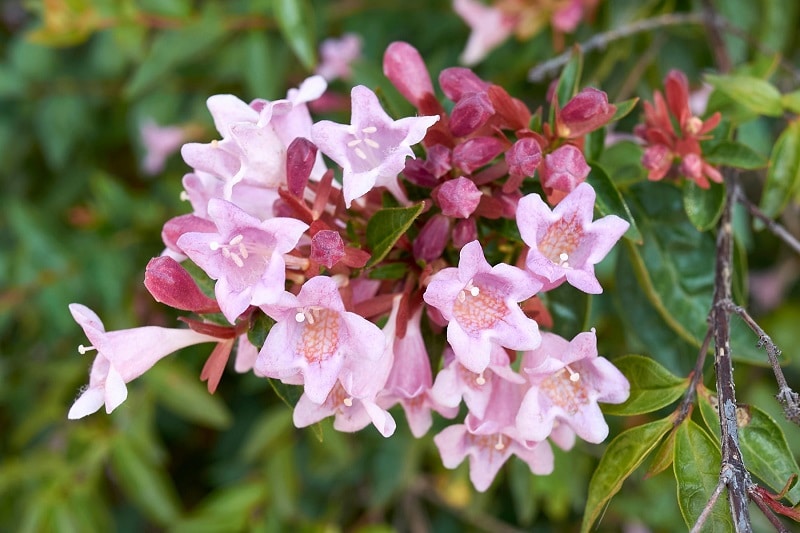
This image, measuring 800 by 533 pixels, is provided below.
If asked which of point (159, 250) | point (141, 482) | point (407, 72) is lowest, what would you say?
point (141, 482)

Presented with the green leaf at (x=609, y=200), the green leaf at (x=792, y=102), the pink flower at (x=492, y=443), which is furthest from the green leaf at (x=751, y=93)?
the pink flower at (x=492, y=443)

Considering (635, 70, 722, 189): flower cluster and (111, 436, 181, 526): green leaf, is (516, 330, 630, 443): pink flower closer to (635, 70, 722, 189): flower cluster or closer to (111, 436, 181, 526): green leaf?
(635, 70, 722, 189): flower cluster

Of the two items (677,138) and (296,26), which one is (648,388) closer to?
(677,138)

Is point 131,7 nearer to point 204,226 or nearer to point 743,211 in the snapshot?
point 204,226

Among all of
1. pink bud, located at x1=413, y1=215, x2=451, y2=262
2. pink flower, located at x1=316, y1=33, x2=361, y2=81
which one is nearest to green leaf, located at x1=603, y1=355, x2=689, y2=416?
pink bud, located at x1=413, y1=215, x2=451, y2=262

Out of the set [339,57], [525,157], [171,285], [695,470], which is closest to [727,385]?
[695,470]

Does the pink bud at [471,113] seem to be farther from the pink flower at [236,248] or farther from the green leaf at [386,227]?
the pink flower at [236,248]
